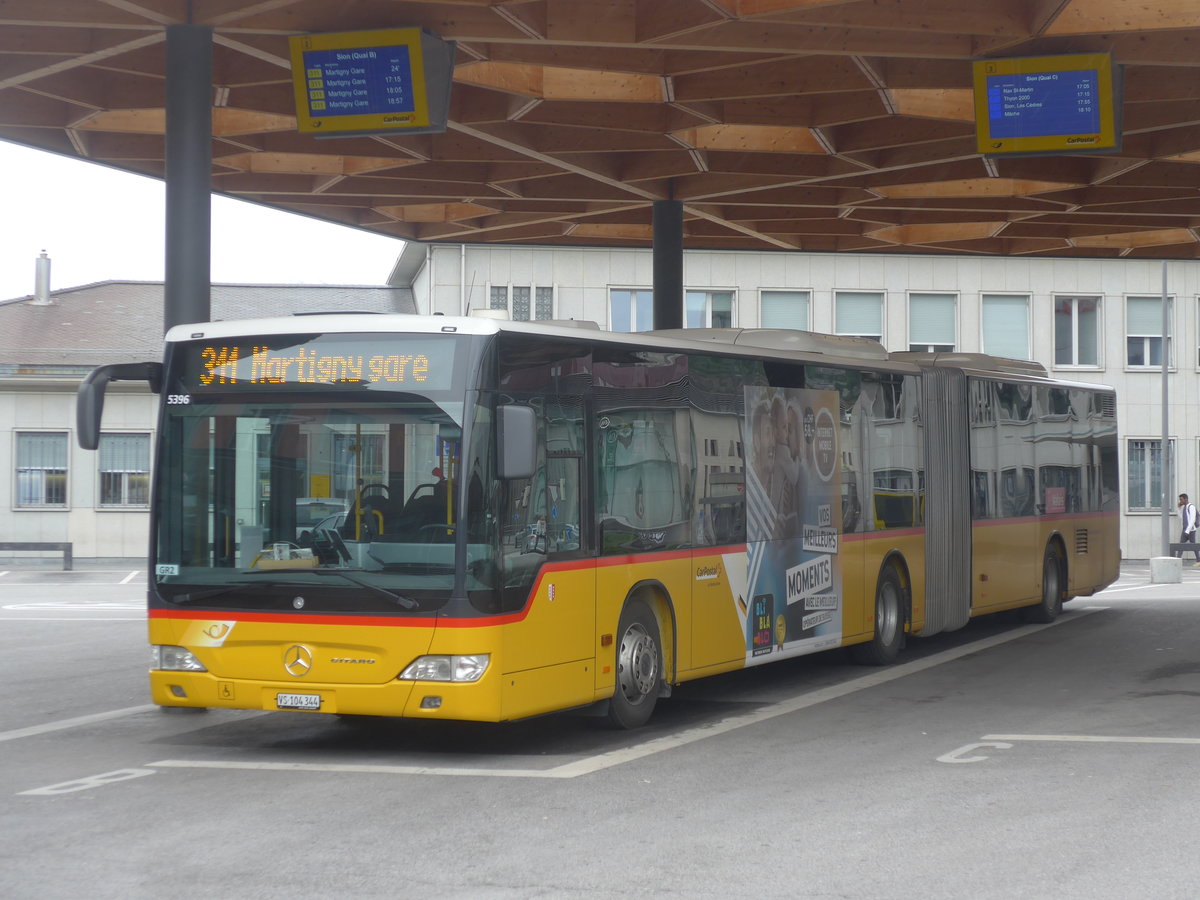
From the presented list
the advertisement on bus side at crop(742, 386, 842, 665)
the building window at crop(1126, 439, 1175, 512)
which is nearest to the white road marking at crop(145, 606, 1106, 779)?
the advertisement on bus side at crop(742, 386, 842, 665)

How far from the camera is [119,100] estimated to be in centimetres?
1717

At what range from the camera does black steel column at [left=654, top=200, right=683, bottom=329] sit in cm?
2231

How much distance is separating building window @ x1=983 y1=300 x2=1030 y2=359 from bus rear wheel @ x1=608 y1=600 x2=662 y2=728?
35.2 m

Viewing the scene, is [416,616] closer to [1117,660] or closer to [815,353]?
[815,353]

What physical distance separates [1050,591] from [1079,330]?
1006 inches

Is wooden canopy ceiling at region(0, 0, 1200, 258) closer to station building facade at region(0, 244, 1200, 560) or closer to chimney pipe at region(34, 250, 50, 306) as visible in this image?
station building facade at region(0, 244, 1200, 560)

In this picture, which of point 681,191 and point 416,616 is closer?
point 416,616

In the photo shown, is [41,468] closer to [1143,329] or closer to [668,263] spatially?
[668,263]

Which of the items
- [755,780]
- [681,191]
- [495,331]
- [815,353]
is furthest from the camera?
[681,191]

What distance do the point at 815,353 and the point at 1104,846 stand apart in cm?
832

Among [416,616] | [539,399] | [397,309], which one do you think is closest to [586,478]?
[539,399]

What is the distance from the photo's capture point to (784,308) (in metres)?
45.2

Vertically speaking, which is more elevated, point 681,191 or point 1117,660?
point 681,191

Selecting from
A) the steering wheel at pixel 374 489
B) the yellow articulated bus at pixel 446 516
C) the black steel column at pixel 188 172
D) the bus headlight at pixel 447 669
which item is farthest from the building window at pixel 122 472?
the bus headlight at pixel 447 669
